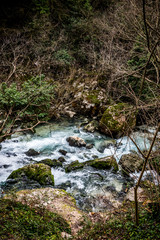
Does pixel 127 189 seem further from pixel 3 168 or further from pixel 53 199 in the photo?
pixel 3 168

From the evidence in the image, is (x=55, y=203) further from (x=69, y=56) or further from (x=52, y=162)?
(x=69, y=56)

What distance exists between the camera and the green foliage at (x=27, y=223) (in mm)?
3037

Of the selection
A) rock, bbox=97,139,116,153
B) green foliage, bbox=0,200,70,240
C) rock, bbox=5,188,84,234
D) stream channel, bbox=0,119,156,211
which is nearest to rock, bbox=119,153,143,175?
stream channel, bbox=0,119,156,211

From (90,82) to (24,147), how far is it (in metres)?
7.16

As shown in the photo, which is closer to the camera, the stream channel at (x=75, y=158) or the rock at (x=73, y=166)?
the stream channel at (x=75, y=158)

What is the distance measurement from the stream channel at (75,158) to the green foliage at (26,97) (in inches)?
68.6

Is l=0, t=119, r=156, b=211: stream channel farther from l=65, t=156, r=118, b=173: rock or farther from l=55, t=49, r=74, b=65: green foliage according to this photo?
l=55, t=49, r=74, b=65: green foliage

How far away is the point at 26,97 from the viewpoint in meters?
7.85

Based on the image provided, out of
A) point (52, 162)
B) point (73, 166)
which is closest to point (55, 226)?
point (73, 166)

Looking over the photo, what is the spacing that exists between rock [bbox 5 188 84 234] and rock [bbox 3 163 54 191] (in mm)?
855

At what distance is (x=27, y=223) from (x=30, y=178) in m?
2.89

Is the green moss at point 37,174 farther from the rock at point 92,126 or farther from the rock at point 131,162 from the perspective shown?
the rock at point 92,126

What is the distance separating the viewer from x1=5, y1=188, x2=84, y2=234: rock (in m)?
4.17

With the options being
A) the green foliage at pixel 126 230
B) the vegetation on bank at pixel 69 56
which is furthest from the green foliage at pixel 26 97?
the green foliage at pixel 126 230
